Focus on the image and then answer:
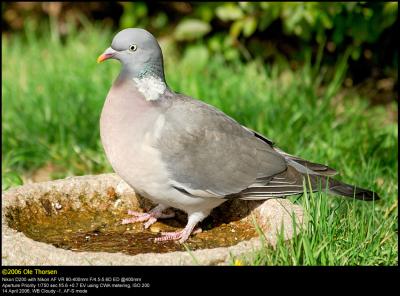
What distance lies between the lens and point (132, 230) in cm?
379

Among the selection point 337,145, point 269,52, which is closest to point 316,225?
point 337,145

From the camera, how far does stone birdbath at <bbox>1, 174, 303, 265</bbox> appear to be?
122 inches

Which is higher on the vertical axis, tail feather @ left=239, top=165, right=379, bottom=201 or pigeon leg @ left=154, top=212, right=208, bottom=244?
tail feather @ left=239, top=165, right=379, bottom=201

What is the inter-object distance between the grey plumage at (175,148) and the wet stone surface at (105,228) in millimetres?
125

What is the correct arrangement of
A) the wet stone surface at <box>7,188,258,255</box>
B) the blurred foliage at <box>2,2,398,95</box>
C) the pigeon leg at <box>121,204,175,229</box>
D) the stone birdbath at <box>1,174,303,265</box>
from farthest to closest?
the blurred foliage at <box>2,2,398,95</box> → the pigeon leg at <box>121,204,175,229</box> → the wet stone surface at <box>7,188,258,255</box> → the stone birdbath at <box>1,174,303,265</box>

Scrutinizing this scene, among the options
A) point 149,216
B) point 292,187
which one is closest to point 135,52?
point 149,216

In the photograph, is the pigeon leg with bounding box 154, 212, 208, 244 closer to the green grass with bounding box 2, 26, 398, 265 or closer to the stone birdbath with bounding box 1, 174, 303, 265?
the stone birdbath with bounding box 1, 174, 303, 265

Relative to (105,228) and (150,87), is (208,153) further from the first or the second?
(105,228)

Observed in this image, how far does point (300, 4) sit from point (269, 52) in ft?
3.99

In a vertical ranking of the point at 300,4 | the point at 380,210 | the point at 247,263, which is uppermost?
the point at 300,4

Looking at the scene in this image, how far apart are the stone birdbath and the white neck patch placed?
586 millimetres

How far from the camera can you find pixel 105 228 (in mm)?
3775

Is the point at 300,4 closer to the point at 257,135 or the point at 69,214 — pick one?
the point at 257,135

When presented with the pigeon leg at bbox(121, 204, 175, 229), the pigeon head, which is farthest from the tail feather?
the pigeon head
